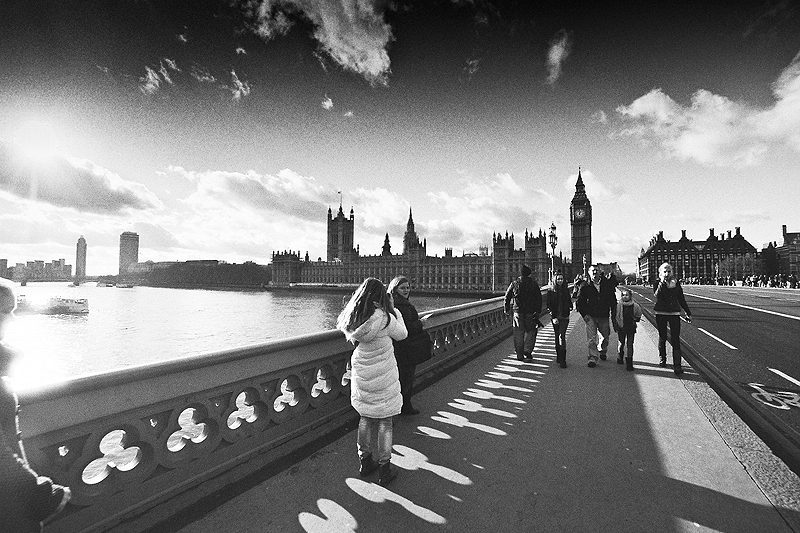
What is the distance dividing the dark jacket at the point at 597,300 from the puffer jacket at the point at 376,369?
234 inches

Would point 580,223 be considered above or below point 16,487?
above

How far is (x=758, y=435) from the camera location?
14.3 ft

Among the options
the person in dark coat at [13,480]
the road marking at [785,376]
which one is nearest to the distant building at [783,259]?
the road marking at [785,376]

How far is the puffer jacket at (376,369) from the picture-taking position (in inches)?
138

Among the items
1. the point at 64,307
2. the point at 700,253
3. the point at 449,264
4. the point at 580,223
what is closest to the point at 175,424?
the point at 64,307

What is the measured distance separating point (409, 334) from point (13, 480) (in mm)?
3453

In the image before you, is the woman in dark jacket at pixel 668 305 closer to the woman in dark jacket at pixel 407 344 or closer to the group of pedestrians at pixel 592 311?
the group of pedestrians at pixel 592 311

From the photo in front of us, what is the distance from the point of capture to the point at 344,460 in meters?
3.84

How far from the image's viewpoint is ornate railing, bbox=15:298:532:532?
99.3 inches

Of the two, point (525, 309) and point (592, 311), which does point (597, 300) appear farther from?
point (525, 309)

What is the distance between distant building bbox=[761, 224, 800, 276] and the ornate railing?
15822 cm

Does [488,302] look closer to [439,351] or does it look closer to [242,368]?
[439,351]

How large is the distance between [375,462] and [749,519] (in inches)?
110

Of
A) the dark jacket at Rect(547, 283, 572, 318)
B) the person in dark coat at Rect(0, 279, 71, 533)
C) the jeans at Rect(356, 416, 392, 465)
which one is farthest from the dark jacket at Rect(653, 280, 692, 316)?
the person in dark coat at Rect(0, 279, 71, 533)
